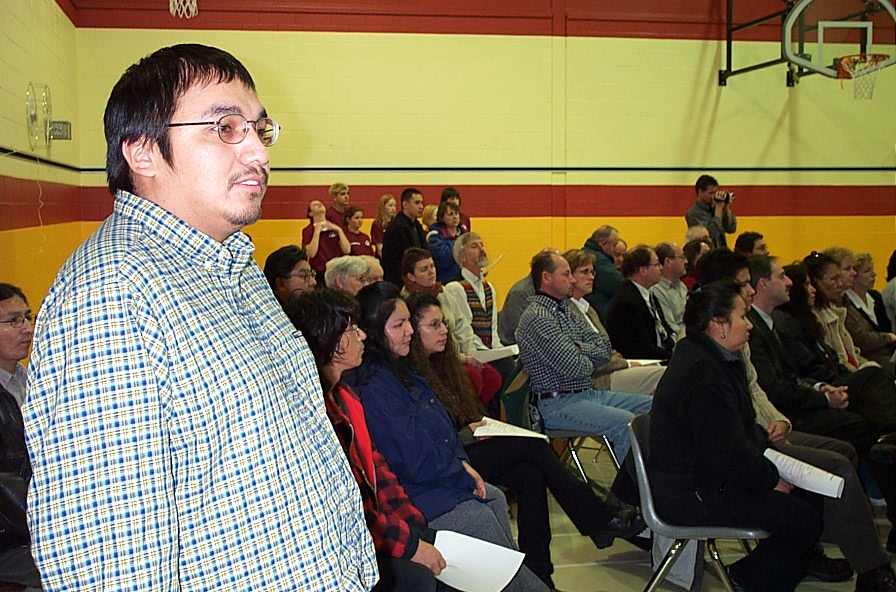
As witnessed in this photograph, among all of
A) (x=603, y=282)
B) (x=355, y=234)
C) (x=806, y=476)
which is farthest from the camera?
(x=355, y=234)

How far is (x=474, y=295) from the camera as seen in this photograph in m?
5.63

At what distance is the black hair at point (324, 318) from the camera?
2830mm

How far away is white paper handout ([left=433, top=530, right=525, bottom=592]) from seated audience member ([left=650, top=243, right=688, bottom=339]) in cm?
353

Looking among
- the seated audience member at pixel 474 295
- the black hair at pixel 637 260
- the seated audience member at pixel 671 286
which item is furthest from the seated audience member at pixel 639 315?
the seated audience member at pixel 474 295

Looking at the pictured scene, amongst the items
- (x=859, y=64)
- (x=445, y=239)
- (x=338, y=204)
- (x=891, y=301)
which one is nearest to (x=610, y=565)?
(x=891, y=301)

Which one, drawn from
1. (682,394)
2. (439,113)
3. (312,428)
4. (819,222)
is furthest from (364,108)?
(312,428)

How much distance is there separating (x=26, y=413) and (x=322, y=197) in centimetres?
756

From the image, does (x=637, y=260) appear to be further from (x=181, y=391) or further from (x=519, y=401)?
(x=181, y=391)

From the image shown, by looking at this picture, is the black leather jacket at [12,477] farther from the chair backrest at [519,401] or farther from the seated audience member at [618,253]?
the seated audience member at [618,253]

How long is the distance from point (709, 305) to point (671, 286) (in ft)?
9.05

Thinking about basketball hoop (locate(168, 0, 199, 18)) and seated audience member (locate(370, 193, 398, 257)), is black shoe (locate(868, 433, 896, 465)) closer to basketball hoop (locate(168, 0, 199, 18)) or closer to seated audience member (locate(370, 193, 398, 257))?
seated audience member (locate(370, 193, 398, 257))

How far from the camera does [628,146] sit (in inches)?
360

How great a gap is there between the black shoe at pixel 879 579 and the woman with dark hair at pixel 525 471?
850mm

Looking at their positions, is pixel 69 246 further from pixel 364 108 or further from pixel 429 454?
pixel 429 454
